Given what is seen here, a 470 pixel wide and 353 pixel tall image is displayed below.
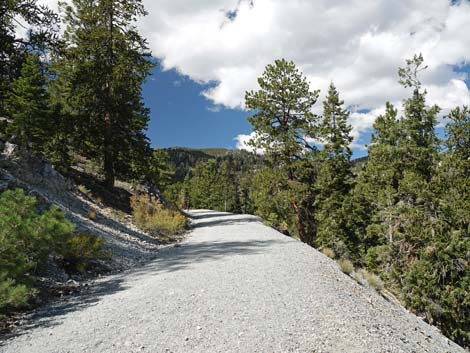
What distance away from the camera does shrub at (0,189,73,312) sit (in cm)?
502

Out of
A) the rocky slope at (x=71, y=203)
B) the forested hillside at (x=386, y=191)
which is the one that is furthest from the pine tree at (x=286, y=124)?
the rocky slope at (x=71, y=203)

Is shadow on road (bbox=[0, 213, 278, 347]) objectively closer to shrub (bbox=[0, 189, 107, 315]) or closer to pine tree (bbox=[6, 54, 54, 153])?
shrub (bbox=[0, 189, 107, 315])

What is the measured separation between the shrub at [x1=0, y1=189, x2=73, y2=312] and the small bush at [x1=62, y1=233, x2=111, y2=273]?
0.71m

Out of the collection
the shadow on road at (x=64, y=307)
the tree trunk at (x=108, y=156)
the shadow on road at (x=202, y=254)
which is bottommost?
the shadow on road at (x=64, y=307)

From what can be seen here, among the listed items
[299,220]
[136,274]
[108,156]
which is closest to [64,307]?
[136,274]

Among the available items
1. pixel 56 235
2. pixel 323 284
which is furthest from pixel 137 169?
pixel 323 284

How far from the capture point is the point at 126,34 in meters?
20.4

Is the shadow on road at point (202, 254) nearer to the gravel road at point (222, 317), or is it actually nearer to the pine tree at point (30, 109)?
the gravel road at point (222, 317)

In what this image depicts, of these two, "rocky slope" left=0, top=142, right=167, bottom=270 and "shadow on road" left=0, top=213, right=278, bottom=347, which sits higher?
"rocky slope" left=0, top=142, right=167, bottom=270

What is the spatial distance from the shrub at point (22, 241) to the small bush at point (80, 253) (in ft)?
2.34

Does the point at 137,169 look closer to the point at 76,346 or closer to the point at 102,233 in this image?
the point at 102,233

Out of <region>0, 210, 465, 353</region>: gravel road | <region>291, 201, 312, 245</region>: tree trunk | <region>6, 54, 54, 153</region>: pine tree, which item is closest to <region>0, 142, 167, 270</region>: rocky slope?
<region>0, 210, 465, 353</region>: gravel road

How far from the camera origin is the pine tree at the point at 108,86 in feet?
64.5

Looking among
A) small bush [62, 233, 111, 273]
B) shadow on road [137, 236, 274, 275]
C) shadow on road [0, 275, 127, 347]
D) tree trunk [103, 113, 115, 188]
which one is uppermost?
tree trunk [103, 113, 115, 188]
